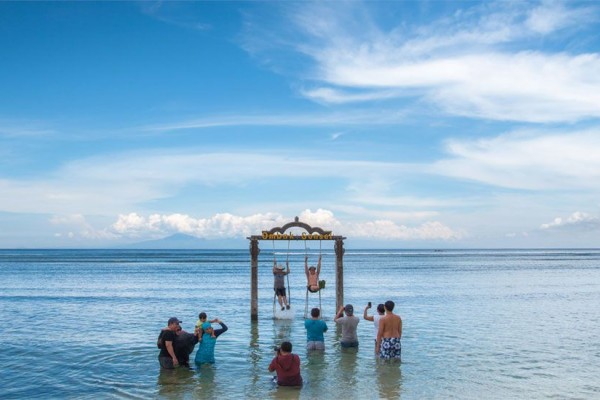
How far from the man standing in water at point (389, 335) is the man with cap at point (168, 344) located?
5542 millimetres

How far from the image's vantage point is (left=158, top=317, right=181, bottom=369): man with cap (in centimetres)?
1530

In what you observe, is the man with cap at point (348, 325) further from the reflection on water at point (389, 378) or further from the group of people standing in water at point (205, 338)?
the reflection on water at point (389, 378)

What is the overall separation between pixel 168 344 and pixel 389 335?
19.7 feet

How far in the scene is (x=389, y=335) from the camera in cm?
1595

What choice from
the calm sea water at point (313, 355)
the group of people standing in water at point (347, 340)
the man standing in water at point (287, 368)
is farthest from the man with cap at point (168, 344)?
the man standing in water at point (287, 368)

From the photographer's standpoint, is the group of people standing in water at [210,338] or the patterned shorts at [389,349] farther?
the patterned shorts at [389,349]

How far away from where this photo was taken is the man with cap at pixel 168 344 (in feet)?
50.2

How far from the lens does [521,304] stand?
32.4m

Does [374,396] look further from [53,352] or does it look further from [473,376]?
[53,352]

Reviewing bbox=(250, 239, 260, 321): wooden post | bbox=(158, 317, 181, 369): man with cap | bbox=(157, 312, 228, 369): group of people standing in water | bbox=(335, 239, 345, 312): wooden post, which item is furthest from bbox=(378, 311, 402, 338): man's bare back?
bbox=(250, 239, 260, 321): wooden post

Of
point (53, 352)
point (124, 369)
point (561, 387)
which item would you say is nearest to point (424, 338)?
point (561, 387)

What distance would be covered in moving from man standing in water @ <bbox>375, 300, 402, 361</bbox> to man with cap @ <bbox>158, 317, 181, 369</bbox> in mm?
5542

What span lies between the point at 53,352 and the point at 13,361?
1543mm

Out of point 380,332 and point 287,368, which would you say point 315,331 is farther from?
point 287,368
